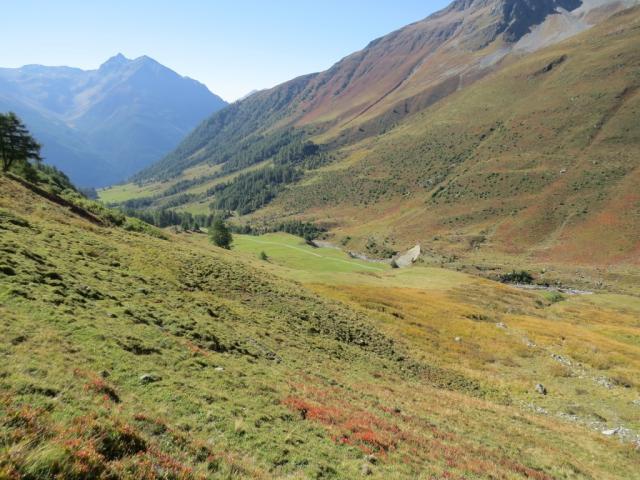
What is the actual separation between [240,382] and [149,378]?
14.3 feet

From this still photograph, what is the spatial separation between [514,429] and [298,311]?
825 inches

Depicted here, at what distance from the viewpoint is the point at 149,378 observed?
47.9 feet

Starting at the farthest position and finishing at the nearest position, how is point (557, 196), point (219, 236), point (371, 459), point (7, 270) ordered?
point (557, 196) < point (219, 236) < point (7, 270) < point (371, 459)

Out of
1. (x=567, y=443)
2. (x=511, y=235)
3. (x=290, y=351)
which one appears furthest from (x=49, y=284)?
(x=511, y=235)

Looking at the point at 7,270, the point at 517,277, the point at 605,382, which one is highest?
the point at 7,270

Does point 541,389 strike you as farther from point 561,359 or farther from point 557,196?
point 557,196

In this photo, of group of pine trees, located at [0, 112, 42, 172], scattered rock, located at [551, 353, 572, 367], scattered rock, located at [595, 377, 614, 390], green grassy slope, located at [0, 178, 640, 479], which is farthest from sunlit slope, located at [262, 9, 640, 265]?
group of pine trees, located at [0, 112, 42, 172]

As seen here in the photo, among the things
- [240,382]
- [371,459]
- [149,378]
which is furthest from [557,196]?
[149,378]

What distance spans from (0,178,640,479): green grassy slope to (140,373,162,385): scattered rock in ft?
0.28

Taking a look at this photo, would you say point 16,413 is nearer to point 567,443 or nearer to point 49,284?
point 49,284

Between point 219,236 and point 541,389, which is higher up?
point 219,236

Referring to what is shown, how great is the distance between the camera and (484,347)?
1789 inches

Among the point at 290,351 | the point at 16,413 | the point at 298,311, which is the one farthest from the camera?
the point at 298,311

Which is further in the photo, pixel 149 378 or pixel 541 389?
pixel 541 389
